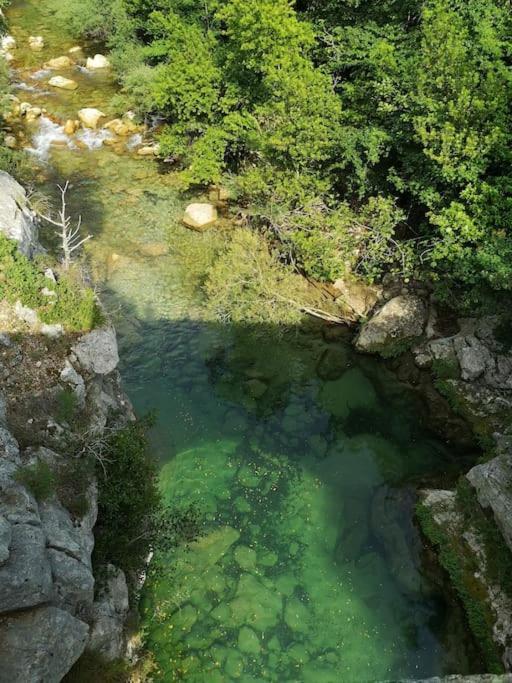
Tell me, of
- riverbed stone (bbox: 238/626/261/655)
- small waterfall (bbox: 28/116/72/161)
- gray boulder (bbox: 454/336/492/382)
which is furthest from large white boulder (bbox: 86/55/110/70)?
riverbed stone (bbox: 238/626/261/655)

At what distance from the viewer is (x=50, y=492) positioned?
13.4 metres

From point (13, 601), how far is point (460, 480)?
1556cm

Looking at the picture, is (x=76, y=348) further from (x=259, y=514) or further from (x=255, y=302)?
(x=255, y=302)

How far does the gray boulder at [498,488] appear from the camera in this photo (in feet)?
55.8

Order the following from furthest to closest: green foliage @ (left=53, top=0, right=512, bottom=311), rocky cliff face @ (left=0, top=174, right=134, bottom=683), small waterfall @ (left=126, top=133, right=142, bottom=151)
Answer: small waterfall @ (left=126, top=133, right=142, bottom=151), green foliage @ (left=53, top=0, right=512, bottom=311), rocky cliff face @ (left=0, top=174, right=134, bottom=683)

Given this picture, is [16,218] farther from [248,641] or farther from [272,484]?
[248,641]

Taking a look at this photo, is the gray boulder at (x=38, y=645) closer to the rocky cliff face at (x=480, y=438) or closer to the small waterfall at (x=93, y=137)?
the rocky cliff face at (x=480, y=438)

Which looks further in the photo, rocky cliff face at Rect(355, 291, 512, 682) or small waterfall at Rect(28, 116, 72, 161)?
small waterfall at Rect(28, 116, 72, 161)

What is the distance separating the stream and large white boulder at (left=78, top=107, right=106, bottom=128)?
10495mm

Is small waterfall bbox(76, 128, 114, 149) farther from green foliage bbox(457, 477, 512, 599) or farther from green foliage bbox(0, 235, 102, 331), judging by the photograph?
green foliage bbox(457, 477, 512, 599)

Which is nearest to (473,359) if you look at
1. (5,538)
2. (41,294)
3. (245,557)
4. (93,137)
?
(245,557)

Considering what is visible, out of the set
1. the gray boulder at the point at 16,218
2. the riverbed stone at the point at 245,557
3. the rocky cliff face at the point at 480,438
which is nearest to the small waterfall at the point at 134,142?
the gray boulder at the point at 16,218

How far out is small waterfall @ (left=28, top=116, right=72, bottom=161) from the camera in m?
37.5

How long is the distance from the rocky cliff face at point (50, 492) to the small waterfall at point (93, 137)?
20.2m
